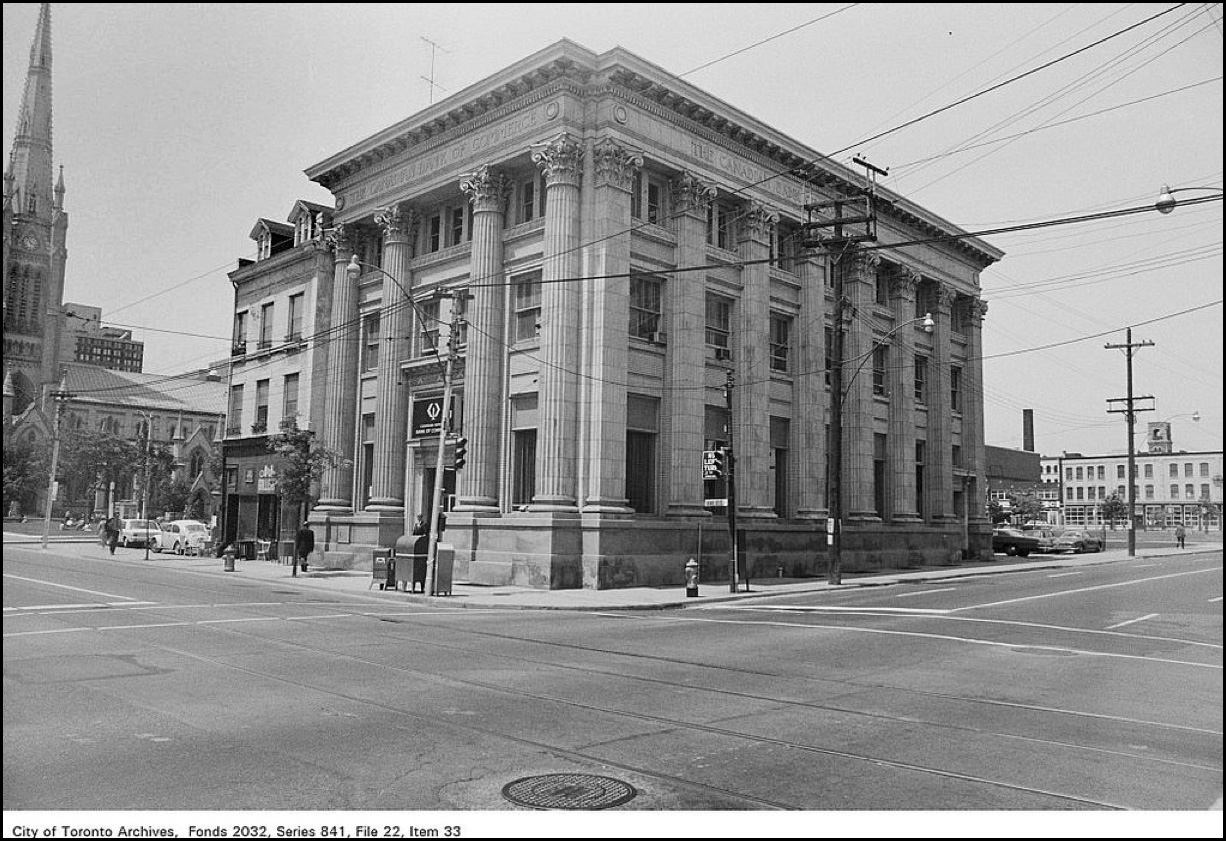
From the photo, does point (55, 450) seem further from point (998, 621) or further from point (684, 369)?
point (684, 369)

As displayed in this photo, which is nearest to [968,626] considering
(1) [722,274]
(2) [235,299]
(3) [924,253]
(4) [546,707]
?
(4) [546,707]

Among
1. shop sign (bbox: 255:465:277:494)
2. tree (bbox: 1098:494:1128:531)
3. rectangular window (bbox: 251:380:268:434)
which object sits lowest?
tree (bbox: 1098:494:1128:531)

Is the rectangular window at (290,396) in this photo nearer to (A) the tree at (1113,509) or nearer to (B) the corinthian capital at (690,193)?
(B) the corinthian capital at (690,193)

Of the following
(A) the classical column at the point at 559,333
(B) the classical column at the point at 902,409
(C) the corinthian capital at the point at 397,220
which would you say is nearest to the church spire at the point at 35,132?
(A) the classical column at the point at 559,333

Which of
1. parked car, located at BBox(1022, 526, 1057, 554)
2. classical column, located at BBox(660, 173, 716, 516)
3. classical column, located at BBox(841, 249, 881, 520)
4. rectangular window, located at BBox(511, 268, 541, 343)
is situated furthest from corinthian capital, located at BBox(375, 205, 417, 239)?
parked car, located at BBox(1022, 526, 1057, 554)

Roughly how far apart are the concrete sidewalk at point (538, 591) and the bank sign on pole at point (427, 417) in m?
5.70

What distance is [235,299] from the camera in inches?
1912

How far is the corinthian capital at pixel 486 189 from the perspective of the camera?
106 feet

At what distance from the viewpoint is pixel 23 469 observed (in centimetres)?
462

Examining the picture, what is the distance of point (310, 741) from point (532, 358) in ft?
78.4

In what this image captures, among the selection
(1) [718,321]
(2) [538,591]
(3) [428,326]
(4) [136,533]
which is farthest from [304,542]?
(1) [718,321]

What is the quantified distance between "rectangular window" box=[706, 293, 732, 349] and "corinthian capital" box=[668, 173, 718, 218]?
3289 mm

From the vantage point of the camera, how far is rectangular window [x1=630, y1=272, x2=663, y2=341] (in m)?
31.5

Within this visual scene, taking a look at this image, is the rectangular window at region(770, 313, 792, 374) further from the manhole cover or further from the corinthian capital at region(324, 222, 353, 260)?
the manhole cover
